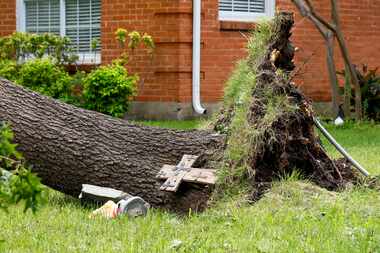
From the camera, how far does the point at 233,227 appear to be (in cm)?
609

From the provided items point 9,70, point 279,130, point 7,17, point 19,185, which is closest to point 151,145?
point 279,130

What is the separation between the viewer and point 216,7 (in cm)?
1451

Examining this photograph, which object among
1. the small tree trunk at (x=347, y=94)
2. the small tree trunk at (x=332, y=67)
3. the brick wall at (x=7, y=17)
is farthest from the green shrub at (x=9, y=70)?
the small tree trunk at (x=347, y=94)

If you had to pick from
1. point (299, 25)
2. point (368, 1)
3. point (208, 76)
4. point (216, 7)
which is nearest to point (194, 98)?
point (208, 76)

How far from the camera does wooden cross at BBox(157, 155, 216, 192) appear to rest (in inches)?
280

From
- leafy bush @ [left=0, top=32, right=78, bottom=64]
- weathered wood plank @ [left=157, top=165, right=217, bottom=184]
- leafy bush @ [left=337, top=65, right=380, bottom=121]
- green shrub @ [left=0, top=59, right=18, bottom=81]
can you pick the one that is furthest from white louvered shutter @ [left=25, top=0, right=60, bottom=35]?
weathered wood plank @ [left=157, top=165, right=217, bottom=184]

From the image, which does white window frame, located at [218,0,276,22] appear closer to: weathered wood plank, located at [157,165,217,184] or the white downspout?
the white downspout

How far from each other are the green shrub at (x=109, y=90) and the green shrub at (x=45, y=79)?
1.39 feet

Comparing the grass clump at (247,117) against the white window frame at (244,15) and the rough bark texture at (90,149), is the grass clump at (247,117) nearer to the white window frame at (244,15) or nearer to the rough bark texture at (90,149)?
the rough bark texture at (90,149)

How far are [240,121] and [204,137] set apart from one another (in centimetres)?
72

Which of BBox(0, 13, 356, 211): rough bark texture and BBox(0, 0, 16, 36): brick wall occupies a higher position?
BBox(0, 0, 16, 36): brick wall

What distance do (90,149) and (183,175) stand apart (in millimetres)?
798

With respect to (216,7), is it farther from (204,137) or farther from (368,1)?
(204,137)

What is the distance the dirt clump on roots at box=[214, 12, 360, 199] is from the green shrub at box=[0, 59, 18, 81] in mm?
7297
